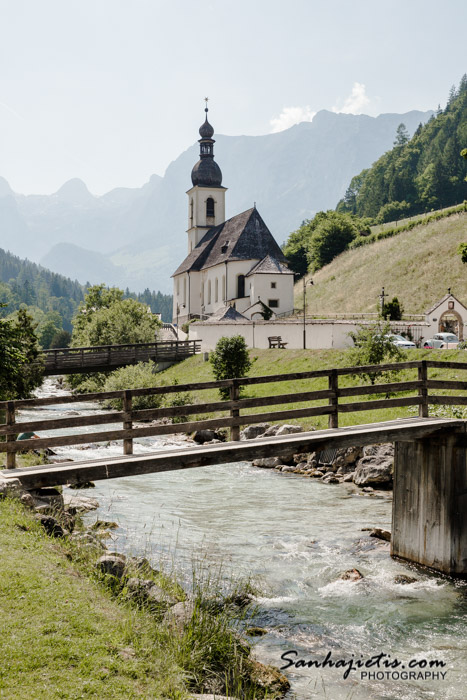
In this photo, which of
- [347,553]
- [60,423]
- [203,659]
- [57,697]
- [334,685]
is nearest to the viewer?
[57,697]

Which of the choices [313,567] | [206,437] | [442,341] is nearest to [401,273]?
[442,341]

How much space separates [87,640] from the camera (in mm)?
6070

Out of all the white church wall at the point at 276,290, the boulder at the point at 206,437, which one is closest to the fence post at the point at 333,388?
the boulder at the point at 206,437

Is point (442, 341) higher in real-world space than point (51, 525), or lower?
higher

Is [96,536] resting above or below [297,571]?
above

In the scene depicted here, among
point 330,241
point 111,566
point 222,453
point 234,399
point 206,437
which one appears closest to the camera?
point 111,566

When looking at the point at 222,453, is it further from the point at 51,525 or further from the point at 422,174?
the point at 422,174

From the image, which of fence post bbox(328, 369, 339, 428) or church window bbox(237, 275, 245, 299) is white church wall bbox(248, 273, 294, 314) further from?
fence post bbox(328, 369, 339, 428)

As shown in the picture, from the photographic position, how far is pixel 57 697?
5180 millimetres

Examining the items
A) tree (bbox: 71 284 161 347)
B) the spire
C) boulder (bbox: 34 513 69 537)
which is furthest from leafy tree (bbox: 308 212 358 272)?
boulder (bbox: 34 513 69 537)

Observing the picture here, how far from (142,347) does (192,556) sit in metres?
50.0

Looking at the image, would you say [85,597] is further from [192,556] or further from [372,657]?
[192,556]

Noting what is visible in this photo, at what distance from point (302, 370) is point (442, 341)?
41.6 ft

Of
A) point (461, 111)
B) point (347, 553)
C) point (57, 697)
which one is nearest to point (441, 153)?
point (461, 111)
